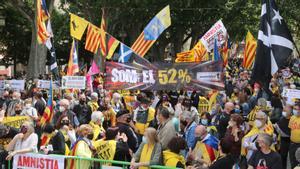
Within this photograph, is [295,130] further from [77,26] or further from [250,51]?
[77,26]

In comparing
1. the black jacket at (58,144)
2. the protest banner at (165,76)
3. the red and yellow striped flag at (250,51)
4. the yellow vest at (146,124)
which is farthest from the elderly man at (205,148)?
the red and yellow striped flag at (250,51)

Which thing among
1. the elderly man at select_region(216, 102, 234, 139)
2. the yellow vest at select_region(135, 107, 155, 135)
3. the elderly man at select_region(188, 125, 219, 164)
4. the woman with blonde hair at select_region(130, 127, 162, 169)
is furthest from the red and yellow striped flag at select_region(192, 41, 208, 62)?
the woman with blonde hair at select_region(130, 127, 162, 169)

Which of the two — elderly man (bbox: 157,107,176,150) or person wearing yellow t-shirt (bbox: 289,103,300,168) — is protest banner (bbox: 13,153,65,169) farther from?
person wearing yellow t-shirt (bbox: 289,103,300,168)

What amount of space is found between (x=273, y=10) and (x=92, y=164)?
3.85 metres

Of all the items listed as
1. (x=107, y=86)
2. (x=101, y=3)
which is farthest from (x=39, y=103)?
(x=101, y=3)

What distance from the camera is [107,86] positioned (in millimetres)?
14734

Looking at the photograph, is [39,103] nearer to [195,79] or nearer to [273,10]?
[195,79]

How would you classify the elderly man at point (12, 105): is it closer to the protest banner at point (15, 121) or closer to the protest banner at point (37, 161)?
the protest banner at point (15, 121)

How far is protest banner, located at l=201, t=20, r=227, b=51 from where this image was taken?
22.2 metres

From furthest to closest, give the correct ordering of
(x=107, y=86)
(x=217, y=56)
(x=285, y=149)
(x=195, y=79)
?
(x=217, y=56) < (x=107, y=86) < (x=195, y=79) < (x=285, y=149)

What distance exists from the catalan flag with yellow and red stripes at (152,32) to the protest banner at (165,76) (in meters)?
3.61

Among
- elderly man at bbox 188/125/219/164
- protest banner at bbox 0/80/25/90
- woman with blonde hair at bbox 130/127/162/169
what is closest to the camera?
woman with blonde hair at bbox 130/127/162/169

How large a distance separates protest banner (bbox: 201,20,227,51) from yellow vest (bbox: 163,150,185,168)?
46.6 feet

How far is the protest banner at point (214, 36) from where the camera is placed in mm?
22156
